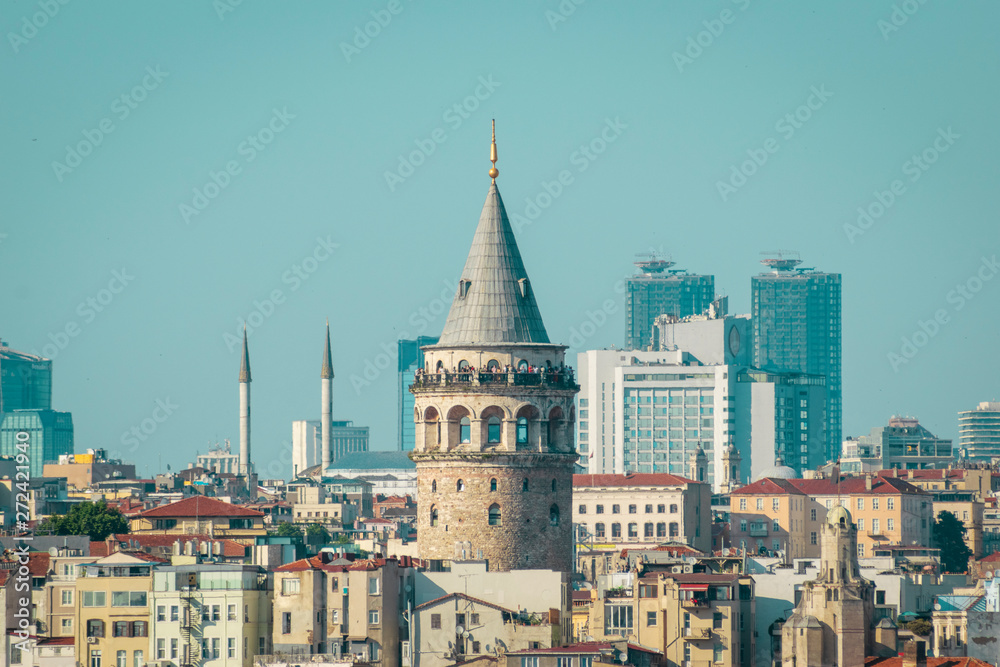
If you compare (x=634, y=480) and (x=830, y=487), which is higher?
(x=634, y=480)

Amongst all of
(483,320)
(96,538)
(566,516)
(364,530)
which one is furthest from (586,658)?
(364,530)

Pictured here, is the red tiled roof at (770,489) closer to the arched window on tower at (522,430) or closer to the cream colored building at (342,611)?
the arched window on tower at (522,430)

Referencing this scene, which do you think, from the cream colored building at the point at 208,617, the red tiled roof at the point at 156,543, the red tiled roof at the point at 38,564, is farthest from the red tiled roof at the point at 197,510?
the cream colored building at the point at 208,617

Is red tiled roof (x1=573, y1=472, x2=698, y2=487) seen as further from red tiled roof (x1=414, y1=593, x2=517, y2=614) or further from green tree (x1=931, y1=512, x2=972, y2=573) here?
red tiled roof (x1=414, y1=593, x2=517, y2=614)

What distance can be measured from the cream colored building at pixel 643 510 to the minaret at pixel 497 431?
308 ft

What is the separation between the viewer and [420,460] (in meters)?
87.6

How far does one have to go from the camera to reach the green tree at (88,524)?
416 ft

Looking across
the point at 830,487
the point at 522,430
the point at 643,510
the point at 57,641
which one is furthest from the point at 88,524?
the point at 830,487

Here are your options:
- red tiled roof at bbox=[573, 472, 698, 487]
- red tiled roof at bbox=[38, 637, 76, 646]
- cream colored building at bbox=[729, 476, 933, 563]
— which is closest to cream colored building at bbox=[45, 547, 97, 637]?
red tiled roof at bbox=[38, 637, 76, 646]

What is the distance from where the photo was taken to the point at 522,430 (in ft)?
285

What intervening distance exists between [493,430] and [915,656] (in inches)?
599

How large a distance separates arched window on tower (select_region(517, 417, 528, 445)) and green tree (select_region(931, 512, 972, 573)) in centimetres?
7718

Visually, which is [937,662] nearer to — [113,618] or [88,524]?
[113,618]

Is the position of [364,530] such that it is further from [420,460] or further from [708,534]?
[420,460]
